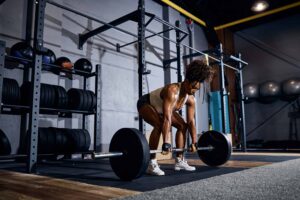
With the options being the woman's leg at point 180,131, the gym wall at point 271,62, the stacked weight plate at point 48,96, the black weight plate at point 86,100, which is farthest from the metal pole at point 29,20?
the gym wall at point 271,62

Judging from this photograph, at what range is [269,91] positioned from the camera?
5.78 meters

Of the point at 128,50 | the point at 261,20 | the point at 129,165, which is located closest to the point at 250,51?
the point at 261,20

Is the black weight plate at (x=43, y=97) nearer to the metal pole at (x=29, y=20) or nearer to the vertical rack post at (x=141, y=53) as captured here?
the metal pole at (x=29, y=20)

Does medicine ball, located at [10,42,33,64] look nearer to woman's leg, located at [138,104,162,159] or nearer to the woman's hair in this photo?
woman's leg, located at [138,104,162,159]

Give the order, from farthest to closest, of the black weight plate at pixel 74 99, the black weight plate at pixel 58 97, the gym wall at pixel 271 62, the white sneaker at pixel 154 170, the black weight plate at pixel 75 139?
the gym wall at pixel 271 62, the black weight plate at pixel 74 99, the black weight plate at pixel 75 139, the black weight plate at pixel 58 97, the white sneaker at pixel 154 170

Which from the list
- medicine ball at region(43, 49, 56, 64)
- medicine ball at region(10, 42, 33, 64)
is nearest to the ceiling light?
medicine ball at region(43, 49, 56, 64)

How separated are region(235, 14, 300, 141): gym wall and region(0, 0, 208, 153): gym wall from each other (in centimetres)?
270

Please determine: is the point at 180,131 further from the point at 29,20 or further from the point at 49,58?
the point at 29,20

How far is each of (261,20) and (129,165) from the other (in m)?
6.11

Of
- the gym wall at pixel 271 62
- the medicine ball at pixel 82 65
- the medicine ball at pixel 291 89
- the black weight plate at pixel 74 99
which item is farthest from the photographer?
the gym wall at pixel 271 62

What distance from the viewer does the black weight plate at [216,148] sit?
7.26 ft

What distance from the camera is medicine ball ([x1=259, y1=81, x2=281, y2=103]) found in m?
5.71

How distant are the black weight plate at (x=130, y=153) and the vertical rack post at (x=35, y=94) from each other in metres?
0.75

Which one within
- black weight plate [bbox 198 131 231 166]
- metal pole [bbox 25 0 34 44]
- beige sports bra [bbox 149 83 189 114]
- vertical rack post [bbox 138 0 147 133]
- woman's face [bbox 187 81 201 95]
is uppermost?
metal pole [bbox 25 0 34 44]
